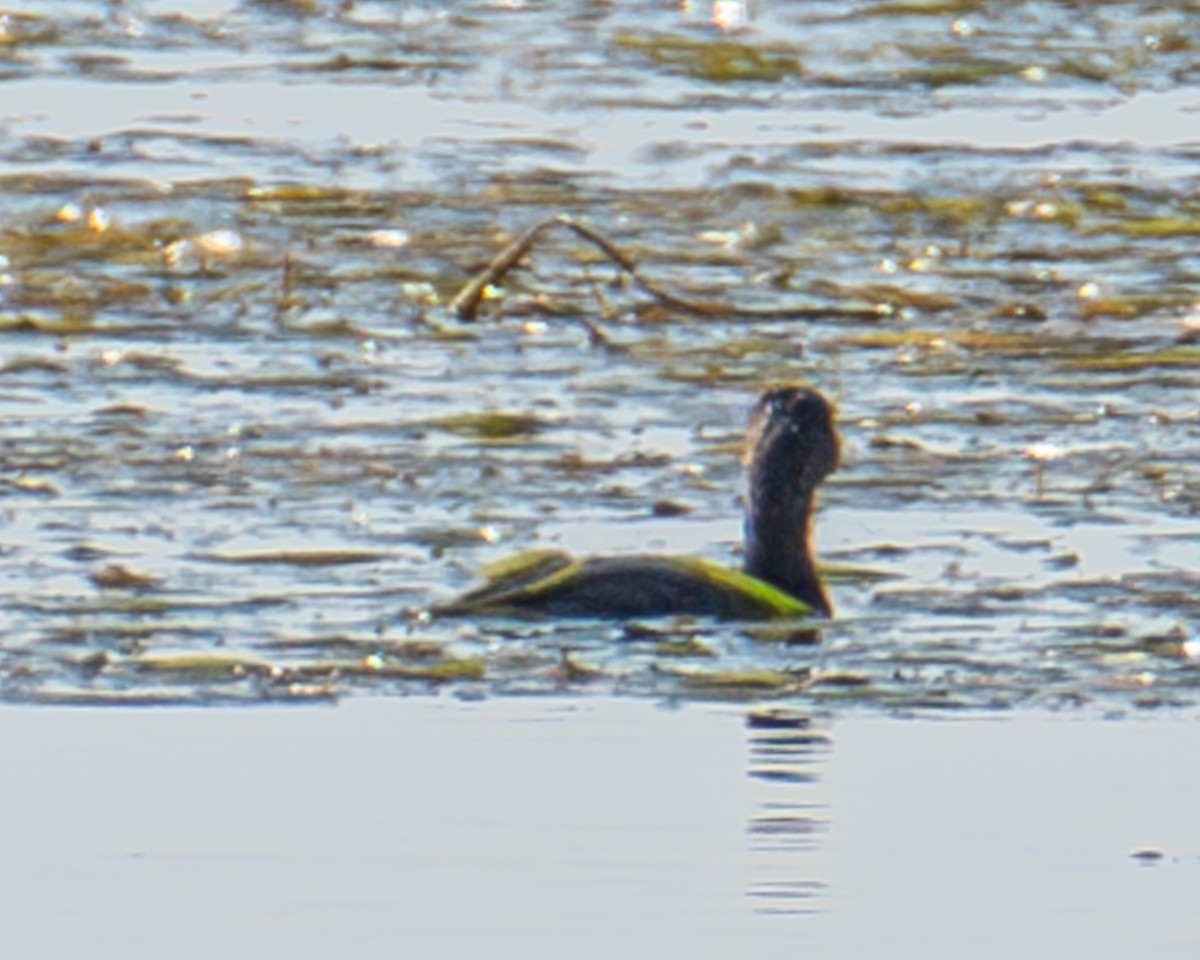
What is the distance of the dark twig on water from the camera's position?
13148mm

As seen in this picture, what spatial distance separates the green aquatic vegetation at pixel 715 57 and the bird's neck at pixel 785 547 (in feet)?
24.8

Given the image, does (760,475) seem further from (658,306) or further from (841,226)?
(841,226)

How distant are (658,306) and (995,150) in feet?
9.82

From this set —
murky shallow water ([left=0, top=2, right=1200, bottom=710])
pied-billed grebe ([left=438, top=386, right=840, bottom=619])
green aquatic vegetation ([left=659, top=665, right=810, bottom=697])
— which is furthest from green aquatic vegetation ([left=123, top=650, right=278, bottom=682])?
green aquatic vegetation ([left=659, top=665, right=810, bottom=697])

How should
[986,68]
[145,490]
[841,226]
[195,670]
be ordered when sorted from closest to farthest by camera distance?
[195,670] → [145,490] → [841,226] → [986,68]

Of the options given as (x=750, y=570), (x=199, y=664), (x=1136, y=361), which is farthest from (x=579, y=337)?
(x=199, y=664)

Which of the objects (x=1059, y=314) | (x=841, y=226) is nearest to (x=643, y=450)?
(x=1059, y=314)

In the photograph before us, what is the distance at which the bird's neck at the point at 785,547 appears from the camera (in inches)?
386

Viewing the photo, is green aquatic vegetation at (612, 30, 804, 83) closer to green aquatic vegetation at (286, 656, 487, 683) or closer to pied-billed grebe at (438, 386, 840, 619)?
pied-billed grebe at (438, 386, 840, 619)

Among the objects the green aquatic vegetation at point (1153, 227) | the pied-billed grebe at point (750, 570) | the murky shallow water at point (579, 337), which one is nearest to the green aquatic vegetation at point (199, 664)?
the murky shallow water at point (579, 337)

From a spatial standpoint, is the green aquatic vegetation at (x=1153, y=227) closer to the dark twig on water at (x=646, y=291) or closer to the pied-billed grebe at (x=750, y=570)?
the dark twig on water at (x=646, y=291)

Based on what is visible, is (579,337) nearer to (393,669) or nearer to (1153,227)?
(1153,227)

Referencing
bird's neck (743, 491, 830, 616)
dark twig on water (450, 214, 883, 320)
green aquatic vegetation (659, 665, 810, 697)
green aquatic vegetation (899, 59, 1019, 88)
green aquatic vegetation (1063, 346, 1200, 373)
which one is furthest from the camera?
green aquatic vegetation (899, 59, 1019, 88)

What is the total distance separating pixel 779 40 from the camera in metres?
18.3
